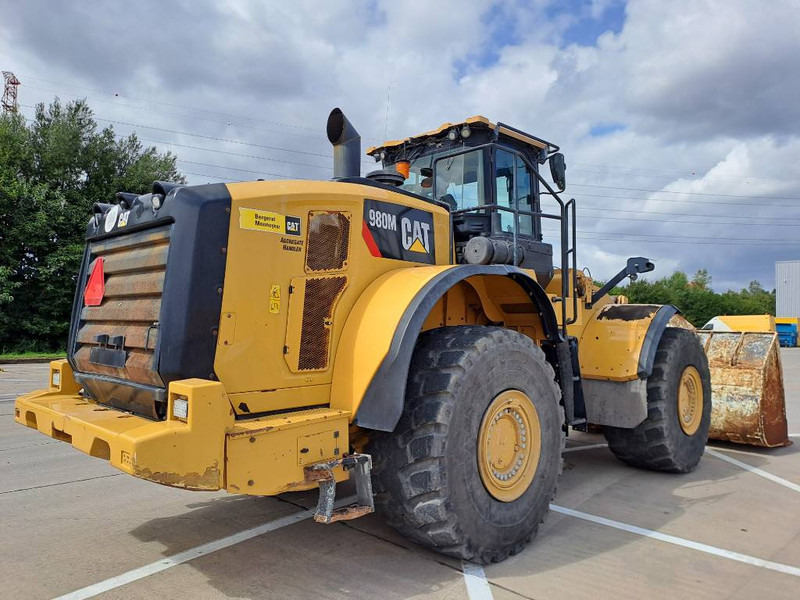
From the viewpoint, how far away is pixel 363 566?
3465mm

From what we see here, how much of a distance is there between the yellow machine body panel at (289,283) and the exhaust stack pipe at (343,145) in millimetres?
564

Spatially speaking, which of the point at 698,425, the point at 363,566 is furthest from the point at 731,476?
the point at 363,566

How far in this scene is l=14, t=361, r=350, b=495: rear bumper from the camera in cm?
262

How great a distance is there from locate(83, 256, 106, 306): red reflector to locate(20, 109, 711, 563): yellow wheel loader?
2cm

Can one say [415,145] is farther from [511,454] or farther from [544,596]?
[544,596]

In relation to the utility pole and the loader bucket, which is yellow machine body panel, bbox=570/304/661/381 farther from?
the utility pole

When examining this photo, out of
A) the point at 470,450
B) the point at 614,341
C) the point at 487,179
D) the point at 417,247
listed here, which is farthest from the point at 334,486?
the point at 614,341

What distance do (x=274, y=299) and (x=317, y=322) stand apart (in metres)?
0.29

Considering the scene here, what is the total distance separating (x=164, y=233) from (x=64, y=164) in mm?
26675

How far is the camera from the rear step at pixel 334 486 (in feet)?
9.89

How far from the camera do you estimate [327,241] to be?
343cm

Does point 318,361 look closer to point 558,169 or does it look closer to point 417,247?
point 417,247

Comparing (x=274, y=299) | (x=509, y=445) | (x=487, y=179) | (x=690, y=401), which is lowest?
(x=509, y=445)

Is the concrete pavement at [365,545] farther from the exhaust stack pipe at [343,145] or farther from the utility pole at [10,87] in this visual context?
the utility pole at [10,87]
